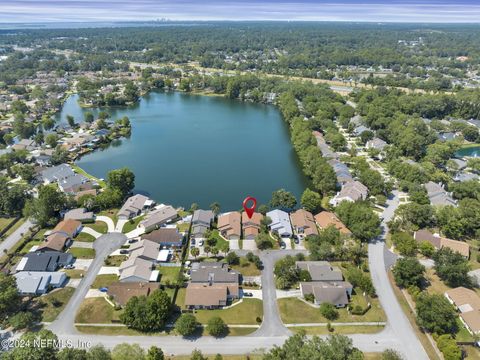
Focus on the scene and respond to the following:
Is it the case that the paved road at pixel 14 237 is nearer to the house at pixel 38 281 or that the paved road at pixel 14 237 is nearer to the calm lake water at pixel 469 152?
the house at pixel 38 281

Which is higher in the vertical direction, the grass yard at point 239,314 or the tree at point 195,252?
the tree at point 195,252

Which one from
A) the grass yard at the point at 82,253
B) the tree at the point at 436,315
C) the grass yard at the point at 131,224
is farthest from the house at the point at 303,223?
the grass yard at the point at 82,253

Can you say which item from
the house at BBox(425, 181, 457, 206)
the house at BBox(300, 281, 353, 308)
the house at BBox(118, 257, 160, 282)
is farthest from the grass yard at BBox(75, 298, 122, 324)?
the house at BBox(425, 181, 457, 206)

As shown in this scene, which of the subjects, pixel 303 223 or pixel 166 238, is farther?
pixel 303 223

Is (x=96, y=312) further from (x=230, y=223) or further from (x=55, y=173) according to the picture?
(x=55, y=173)

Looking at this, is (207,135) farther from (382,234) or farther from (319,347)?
(319,347)

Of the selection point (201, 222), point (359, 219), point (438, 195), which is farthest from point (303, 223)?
point (438, 195)
